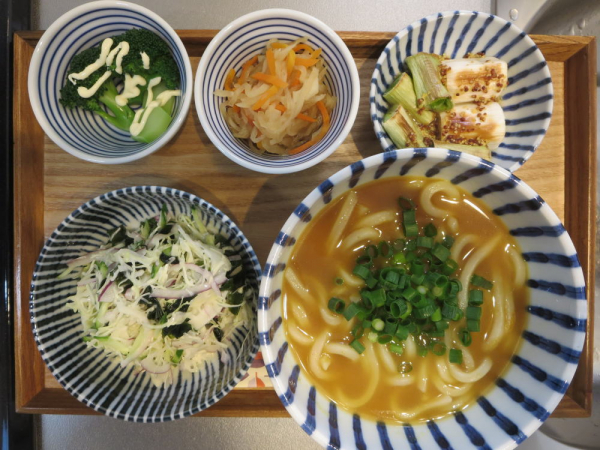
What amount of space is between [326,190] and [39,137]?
1.26 metres

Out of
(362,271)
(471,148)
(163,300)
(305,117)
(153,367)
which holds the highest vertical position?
(305,117)

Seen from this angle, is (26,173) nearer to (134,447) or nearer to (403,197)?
(134,447)

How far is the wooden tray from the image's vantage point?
1.67 meters

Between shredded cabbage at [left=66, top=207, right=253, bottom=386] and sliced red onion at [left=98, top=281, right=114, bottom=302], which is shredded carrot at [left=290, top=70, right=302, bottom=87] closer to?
shredded cabbage at [left=66, top=207, right=253, bottom=386]

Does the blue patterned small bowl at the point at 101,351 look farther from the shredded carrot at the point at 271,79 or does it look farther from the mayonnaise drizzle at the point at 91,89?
the shredded carrot at the point at 271,79

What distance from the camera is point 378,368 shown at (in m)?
1.43

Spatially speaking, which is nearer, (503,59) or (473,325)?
(473,325)

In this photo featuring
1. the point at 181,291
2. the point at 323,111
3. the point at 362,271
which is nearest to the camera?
the point at 362,271

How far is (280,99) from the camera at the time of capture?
157cm

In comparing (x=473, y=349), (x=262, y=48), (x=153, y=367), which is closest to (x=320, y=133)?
(x=262, y=48)

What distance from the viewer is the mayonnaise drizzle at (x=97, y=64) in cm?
155

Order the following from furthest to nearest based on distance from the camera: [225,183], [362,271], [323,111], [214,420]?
1. [214,420]
2. [225,183]
3. [323,111]
4. [362,271]

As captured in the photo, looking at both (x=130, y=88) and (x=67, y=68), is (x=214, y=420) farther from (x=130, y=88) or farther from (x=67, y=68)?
(x=67, y=68)

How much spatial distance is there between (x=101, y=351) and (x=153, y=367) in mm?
254
